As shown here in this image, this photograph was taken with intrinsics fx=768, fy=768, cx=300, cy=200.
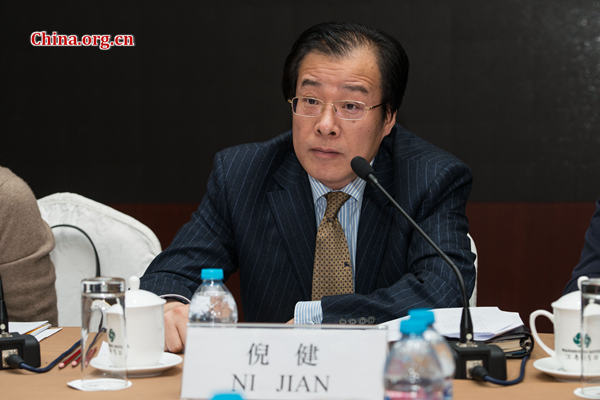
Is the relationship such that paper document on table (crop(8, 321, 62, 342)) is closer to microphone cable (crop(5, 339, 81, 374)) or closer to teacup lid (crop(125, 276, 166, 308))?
microphone cable (crop(5, 339, 81, 374))

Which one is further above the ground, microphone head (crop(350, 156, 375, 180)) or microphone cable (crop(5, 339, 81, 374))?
microphone head (crop(350, 156, 375, 180))

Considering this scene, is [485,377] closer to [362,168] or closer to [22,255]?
[362,168]

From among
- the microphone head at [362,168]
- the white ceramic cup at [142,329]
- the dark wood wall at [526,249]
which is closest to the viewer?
the white ceramic cup at [142,329]

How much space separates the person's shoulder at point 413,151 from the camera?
197cm

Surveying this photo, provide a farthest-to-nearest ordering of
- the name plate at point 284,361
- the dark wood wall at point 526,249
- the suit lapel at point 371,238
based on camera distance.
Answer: the dark wood wall at point 526,249 → the suit lapel at point 371,238 → the name plate at point 284,361

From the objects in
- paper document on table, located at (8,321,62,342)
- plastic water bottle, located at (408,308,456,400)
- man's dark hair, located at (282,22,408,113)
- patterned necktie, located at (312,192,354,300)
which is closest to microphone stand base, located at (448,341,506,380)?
plastic water bottle, located at (408,308,456,400)

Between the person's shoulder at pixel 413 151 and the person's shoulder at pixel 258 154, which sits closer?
the person's shoulder at pixel 413 151

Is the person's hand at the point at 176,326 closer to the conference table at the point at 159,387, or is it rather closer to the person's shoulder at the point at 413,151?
the conference table at the point at 159,387

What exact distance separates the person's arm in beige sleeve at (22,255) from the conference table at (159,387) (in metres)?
0.63

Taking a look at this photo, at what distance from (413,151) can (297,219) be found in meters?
0.36

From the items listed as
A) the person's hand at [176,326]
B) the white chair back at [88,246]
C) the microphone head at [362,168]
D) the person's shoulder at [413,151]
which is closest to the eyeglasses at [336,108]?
the person's shoulder at [413,151]

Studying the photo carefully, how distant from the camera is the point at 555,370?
117 centimetres

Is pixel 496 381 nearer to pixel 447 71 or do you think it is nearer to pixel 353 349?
pixel 353 349

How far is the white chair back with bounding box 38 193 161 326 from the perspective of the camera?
2059 millimetres
